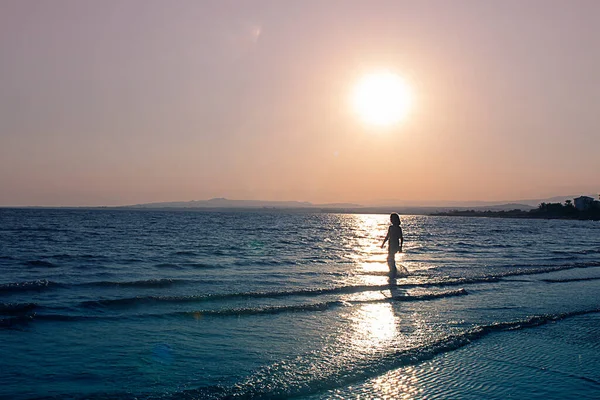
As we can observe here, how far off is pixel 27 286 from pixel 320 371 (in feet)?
37.9

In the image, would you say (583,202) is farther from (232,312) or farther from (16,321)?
(16,321)

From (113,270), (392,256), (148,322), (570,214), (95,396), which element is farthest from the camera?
(570,214)

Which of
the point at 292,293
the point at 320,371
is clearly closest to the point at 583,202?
the point at 292,293

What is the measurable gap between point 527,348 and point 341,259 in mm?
16504

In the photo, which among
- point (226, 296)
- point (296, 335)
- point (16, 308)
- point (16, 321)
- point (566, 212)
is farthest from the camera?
point (566, 212)

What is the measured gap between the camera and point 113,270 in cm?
1945

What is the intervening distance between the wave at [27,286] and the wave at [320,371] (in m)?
10.4

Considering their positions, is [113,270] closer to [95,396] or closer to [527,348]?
[95,396]

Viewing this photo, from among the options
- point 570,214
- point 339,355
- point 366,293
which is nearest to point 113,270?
point 366,293

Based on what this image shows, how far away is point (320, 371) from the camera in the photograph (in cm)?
742

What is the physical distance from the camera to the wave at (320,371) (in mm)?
6586

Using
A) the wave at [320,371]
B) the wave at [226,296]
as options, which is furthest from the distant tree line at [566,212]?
the wave at [320,371]

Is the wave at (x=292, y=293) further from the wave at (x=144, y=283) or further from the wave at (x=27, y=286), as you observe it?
the wave at (x=27, y=286)

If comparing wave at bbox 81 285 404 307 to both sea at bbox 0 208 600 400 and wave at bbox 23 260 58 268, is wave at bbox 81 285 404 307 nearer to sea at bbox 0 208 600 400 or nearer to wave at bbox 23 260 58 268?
sea at bbox 0 208 600 400
